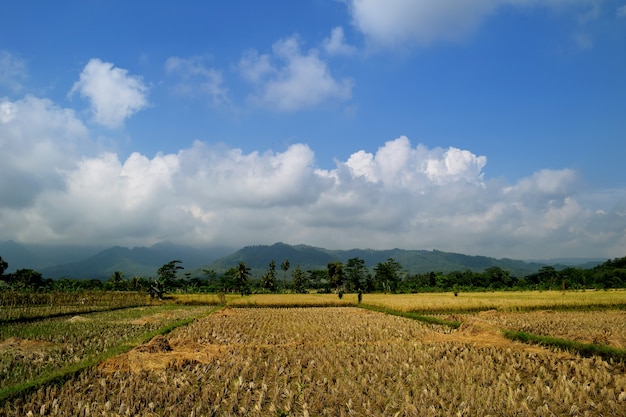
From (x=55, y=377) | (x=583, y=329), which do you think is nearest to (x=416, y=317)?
(x=583, y=329)

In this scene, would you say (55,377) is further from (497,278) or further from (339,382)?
(497,278)

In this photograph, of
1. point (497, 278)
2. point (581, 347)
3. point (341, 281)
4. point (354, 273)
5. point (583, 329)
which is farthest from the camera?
point (497, 278)

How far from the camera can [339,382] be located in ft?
35.4

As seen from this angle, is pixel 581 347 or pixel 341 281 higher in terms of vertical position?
pixel 581 347

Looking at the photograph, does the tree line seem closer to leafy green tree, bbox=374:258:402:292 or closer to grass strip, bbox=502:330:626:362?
leafy green tree, bbox=374:258:402:292

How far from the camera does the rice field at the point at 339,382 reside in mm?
8688

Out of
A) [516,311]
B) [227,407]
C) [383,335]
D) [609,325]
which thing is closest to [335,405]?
[227,407]

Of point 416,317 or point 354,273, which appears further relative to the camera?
point 354,273

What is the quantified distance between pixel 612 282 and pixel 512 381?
9949 centimetres

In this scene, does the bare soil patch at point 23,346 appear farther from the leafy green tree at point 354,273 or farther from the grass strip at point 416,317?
the leafy green tree at point 354,273

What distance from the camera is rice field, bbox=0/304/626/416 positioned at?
342 inches

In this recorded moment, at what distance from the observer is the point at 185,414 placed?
27.9 ft

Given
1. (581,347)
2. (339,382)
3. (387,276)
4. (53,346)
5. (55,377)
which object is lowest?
(387,276)

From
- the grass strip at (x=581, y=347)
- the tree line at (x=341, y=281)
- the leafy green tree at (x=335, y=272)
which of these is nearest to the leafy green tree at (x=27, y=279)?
the tree line at (x=341, y=281)
